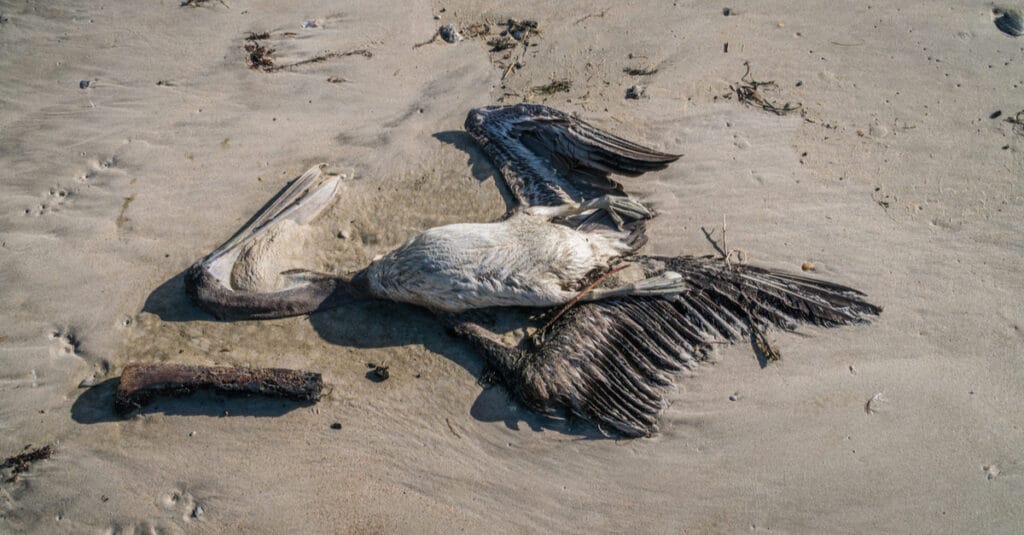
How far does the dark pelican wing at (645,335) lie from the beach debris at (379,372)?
82 centimetres

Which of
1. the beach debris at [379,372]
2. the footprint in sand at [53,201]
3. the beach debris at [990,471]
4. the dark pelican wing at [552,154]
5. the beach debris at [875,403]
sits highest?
the dark pelican wing at [552,154]

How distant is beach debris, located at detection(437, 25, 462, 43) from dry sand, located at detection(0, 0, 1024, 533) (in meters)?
0.13

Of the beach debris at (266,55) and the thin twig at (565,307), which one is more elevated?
the beach debris at (266,55)

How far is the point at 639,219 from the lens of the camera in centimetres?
487

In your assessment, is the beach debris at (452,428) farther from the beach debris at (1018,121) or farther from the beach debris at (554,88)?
the beach debris at (1018,121)

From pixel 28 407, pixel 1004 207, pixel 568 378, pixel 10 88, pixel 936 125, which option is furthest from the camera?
pixel 10 88

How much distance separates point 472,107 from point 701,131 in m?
2.35

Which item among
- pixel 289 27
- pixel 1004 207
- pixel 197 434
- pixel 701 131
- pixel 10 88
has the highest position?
pixel 289 27

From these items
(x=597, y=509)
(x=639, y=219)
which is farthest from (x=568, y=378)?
(x=639, y=219)

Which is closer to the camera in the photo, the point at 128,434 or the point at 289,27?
the point at 128,434

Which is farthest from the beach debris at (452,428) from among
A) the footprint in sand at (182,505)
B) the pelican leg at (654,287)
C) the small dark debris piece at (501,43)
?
the small dark debris piece at (501,43)

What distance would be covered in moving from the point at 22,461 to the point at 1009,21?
9977mm

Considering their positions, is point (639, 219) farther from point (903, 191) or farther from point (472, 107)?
point (903, 191)

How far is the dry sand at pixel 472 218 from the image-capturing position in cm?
415
